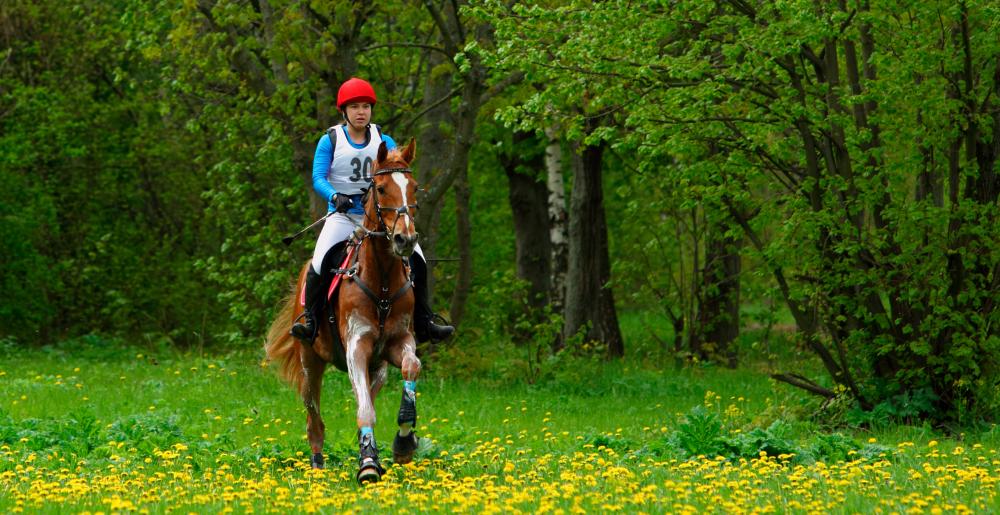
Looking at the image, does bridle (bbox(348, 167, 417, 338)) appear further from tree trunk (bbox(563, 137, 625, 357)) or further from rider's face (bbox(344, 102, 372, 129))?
tree trunk (bbox(563, 137, 625, 357))

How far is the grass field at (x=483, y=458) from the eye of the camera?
7.75 meters

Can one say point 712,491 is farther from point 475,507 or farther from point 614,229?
point 614,229

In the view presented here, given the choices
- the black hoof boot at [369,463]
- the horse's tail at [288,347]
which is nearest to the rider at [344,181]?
the horse's tail at [288,347]

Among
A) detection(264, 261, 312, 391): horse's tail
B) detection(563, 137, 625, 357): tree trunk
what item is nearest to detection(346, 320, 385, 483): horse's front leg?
detection(264, 261, 312, 391): horse's tail

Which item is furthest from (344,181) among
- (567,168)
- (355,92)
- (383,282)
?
(567,168)

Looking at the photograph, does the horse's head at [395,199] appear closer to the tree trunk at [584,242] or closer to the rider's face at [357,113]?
the rider's face at [357,113]

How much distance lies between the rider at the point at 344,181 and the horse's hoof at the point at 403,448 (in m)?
1.10

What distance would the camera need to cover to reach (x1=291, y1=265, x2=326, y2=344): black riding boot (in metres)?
10.6

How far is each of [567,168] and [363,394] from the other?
2341 cm

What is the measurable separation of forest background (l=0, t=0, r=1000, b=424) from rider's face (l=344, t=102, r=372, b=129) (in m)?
2.10

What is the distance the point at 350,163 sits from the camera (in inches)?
412

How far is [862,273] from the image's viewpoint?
12.9 metres

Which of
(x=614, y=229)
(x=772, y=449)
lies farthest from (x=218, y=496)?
(x=614, y=229)

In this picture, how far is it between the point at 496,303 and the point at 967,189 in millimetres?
10325
